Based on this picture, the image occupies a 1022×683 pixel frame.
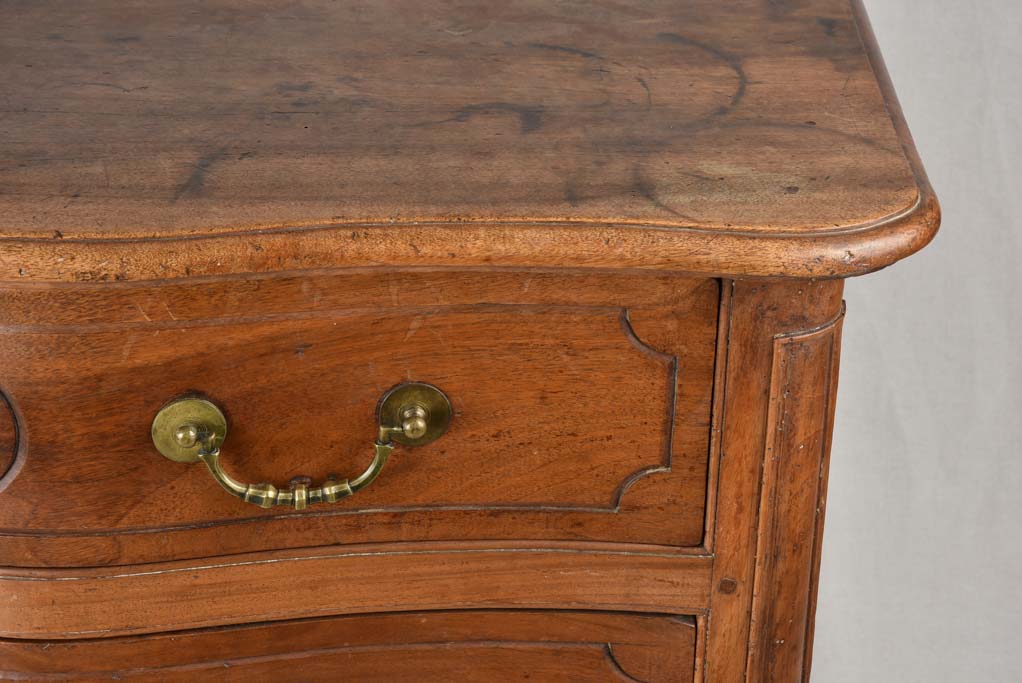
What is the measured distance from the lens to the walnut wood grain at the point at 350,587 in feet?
2.86

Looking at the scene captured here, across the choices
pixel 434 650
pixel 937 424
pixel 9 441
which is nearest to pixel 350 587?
pixel 434 650

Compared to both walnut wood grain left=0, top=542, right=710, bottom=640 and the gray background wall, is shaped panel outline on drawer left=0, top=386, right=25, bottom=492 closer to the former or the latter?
walnut wood grain left=0, top=542, right=710, bottom=640

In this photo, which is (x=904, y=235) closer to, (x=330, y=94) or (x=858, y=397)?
(x=330, y=94)

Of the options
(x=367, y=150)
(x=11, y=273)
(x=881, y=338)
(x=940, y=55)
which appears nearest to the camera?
(x=11, y=273)

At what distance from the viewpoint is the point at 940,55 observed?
5.17ft

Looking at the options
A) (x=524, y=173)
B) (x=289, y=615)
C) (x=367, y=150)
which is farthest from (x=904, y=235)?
(x=289, y=615)

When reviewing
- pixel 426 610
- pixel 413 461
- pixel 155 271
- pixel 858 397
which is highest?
pixel 155 271

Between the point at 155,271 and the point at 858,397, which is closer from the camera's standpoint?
the point at 155,271

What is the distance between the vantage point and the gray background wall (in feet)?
5.21

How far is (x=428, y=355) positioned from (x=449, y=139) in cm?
14

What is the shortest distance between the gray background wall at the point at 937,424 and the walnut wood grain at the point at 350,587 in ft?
2.82

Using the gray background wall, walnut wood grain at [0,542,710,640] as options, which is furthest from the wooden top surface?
the gray background wall

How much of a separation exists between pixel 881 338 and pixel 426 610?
0.93m

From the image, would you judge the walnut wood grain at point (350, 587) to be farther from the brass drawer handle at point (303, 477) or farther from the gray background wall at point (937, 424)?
the gray background wall at point (937, 424)
